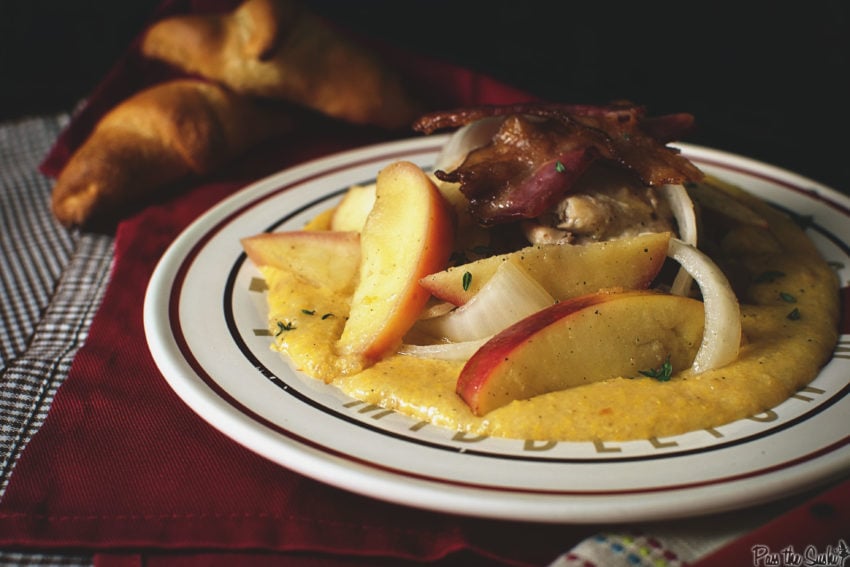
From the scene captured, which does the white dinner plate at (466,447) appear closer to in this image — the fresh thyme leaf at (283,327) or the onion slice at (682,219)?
the fresh thyme leaf at (283,327)

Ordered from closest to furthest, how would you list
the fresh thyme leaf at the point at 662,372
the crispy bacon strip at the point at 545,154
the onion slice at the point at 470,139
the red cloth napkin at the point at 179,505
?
the red cloth napkin at the point at 179,505 → the fresh thyme leaf at the point at 662,372 → the crispy bacon strip at the point at 545,154 → the onion slice at the point at 470,139

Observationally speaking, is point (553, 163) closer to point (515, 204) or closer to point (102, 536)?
point (515, 204)

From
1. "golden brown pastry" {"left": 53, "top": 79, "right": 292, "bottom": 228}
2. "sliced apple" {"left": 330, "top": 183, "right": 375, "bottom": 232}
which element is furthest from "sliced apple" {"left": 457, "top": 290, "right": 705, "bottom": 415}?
"golden brown pastry" {"left": 53, "top": 79, "right": 292, "bottom": 228}

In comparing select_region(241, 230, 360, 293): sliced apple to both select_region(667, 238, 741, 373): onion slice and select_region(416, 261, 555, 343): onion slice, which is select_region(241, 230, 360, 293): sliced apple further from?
select_region(667, 238, 741, 373): onion slice

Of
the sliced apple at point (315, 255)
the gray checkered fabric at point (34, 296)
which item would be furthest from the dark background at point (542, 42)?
the sliced apple at point (315, 255)

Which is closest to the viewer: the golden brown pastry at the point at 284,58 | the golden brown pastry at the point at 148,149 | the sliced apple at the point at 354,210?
the sliced apple at the point at 354,210

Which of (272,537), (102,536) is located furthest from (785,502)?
(102,536)
